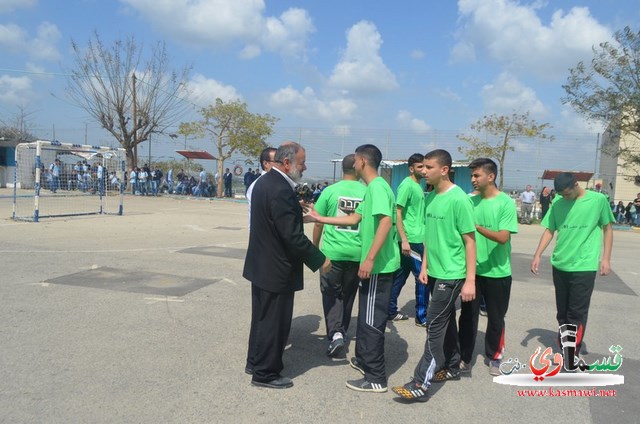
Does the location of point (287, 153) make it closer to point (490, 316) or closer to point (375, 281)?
point (375, 281)

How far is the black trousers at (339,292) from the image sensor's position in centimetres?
445

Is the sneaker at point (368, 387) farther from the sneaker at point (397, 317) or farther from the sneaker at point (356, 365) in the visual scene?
the sneaker at point (397, 317)

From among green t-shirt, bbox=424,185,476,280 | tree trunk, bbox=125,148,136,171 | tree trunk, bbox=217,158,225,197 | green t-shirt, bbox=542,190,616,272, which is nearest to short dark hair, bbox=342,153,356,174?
green t-shirt, bbox=424,185,476,280

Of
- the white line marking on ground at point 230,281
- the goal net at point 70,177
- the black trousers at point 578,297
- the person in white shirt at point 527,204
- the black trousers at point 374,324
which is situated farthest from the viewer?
the person in white shirt at point 527,204

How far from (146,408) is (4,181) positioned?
32.4 metres

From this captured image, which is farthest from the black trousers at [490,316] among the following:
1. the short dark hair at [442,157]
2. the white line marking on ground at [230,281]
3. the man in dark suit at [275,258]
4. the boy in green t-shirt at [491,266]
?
the white line marking on ground at [230,281]

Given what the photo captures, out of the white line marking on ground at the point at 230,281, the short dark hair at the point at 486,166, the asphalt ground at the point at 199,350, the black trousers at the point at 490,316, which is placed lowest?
the asphalt ground at the point at 199,350

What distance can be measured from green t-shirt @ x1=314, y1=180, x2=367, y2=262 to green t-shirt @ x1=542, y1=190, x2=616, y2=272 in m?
1.91

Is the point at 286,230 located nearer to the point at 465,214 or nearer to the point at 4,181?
the point at 465,214

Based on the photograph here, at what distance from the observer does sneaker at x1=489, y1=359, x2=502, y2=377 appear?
164 inches

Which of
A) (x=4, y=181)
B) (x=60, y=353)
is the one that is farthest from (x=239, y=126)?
(x=60, y=353)

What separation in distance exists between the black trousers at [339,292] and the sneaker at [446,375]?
0.95 meters

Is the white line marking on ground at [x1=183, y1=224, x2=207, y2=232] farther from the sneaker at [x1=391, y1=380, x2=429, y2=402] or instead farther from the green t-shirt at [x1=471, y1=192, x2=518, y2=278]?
the sneaker at [x1=391, y1=380, x2=429, y2=402]

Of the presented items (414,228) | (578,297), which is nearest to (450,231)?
(578,297)
